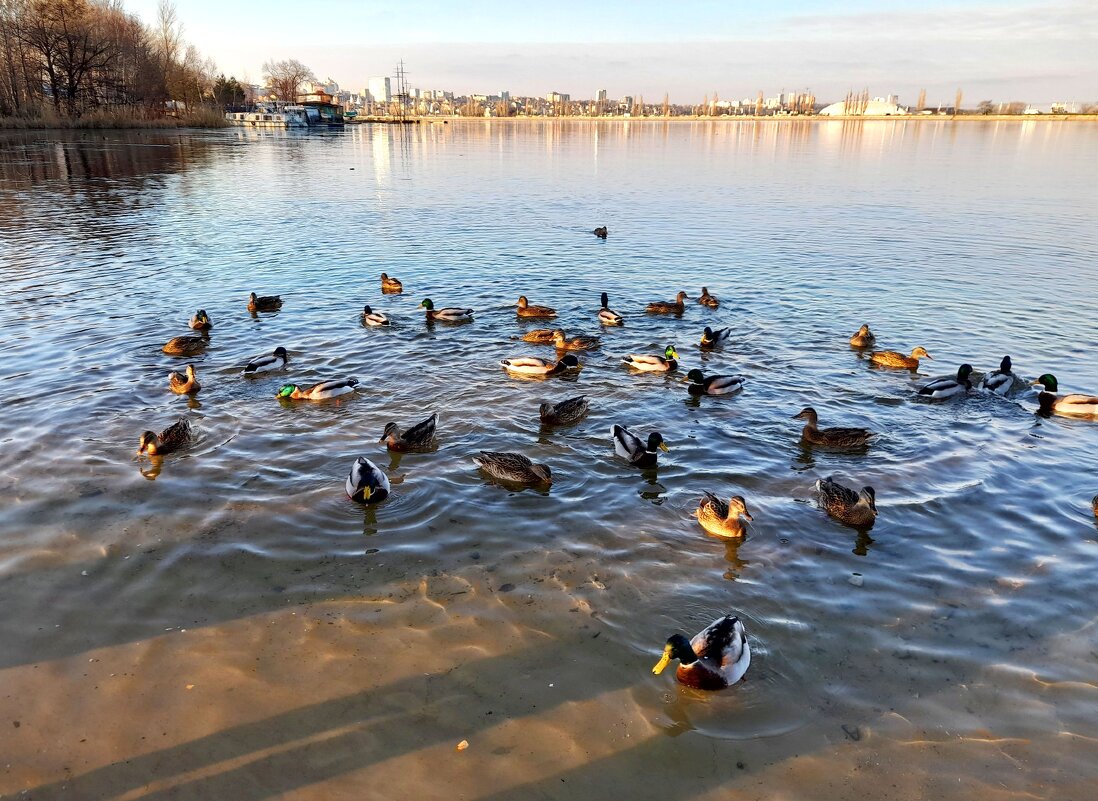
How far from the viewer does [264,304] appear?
1709 centimetres

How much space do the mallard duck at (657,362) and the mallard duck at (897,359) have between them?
433cm

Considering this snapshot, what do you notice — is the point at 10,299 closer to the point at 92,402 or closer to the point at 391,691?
the point at 92,402

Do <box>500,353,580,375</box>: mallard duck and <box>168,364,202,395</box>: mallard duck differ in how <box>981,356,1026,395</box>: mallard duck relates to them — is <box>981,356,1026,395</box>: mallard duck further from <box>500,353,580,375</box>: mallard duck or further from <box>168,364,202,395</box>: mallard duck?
<box>168,364,202,395</box>: mallard duck

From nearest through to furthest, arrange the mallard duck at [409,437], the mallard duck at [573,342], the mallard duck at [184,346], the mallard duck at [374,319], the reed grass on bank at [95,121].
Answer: the mallard duck at [409,437], the mallard duck at [184,346], the mallard duck at [573,342], the mallard duck at [374,319], the reed grass on bank at [95,121]

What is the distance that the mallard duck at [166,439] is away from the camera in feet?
31.2

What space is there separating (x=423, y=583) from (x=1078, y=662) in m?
6.38

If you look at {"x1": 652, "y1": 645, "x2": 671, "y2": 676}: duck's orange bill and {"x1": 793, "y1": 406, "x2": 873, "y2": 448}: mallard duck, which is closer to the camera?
{"x1": 652, "y1": 645, "x2": 671, "y2": 676}: duck's orange bill

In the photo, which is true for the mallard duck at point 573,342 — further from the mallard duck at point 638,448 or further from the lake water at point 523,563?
the mallard duck at point 638,448

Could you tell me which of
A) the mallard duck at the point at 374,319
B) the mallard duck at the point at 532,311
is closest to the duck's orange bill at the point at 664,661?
the mallard duck at the point at 532,311

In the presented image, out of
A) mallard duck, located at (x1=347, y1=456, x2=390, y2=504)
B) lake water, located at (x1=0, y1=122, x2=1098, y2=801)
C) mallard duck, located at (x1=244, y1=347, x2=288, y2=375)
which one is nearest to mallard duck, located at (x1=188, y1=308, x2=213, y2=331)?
lake water, located at (x1=0, y1=122, x2=1098, y2=801)

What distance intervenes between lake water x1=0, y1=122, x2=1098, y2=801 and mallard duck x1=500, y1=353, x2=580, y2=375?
0.37 meters

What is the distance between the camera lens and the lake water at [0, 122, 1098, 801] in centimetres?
531

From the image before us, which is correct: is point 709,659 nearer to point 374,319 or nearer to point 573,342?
point 573,342

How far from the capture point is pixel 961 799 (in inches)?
197
